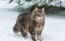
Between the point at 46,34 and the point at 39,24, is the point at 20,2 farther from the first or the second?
the point at 39,24

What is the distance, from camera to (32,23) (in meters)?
6.82

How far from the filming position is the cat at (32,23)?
21.7 feet

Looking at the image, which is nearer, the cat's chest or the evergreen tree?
the cat's chest

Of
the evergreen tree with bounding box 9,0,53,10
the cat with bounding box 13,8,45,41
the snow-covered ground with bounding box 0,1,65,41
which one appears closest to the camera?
the cat with bounding box 13,8,45,41

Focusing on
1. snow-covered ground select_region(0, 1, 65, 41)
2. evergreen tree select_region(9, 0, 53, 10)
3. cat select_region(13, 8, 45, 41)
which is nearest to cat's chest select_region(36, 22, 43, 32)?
cat select_region(13, 8, 45, 41)

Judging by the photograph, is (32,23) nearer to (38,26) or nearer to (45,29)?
(38,26)

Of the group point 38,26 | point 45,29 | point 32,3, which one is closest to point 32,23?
point 38,26

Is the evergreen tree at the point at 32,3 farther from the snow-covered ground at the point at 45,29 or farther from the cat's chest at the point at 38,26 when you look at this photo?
the cat's chest at the point at 38,26

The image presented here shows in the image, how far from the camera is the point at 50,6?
38.3 feet

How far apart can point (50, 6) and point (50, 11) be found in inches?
8.9

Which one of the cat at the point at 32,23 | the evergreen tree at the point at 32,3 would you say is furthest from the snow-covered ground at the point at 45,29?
the evergreen tree at the point at 32,3

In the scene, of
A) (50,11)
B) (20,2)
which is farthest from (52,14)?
(20,2)

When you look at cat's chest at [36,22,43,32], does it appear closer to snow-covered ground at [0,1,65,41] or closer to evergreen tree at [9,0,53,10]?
snow-covered ground at [0,1,65,41]

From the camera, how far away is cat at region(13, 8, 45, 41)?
6619 mm
